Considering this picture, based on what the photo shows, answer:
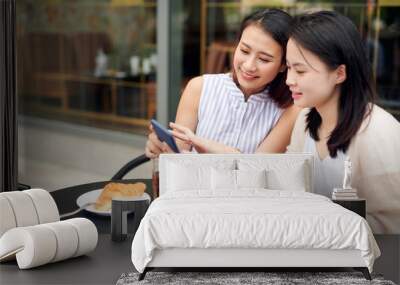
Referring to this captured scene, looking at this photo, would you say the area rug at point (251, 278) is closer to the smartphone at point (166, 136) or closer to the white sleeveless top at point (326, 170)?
the white sleeveless top at point (326, 170)

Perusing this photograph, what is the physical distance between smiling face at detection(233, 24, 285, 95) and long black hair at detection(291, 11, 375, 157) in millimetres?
150

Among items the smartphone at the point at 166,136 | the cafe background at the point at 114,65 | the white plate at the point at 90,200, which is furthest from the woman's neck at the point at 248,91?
the cafe background at the point at 114,65

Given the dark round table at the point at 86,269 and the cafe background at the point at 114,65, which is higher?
the cafe background at the point at 114,65

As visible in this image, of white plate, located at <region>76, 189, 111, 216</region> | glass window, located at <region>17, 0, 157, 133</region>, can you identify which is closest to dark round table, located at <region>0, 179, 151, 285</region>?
white plate, located at <region>76, 189, 111, 216</region>

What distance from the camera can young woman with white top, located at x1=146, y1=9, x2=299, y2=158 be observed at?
4.37 m

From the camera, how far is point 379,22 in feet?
21.5

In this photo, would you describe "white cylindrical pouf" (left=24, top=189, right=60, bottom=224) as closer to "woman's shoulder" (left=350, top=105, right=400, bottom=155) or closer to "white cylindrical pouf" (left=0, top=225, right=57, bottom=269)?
"white cylindrical pouf" (left=0, top=225, right=57, bottom=269)

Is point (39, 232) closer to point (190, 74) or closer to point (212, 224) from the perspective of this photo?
point (212, 224)

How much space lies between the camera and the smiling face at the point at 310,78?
14.1 ft

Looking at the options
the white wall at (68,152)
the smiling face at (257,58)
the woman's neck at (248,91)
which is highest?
the smiling face at (257,58)

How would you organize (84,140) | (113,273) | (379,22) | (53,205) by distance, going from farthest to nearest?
(84,140), (379,22), (53,205), (113,273)

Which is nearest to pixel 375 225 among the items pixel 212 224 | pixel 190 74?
pixel 212 224

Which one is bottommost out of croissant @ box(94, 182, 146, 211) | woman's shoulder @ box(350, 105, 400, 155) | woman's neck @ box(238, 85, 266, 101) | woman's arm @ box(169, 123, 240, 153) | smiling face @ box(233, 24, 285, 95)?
croissant @ box(94, 182, 146, 211)

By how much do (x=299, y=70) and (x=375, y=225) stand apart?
3.25ft
